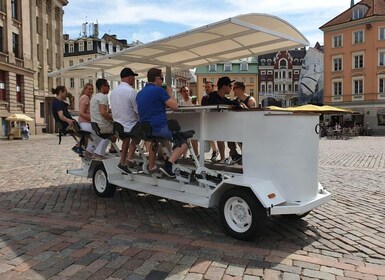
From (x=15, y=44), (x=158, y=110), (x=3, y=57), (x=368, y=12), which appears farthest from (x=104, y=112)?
(x=368, y=12)

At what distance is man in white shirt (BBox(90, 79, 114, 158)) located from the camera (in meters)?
7.32

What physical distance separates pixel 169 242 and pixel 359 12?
58.9 m

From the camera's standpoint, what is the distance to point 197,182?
605cm

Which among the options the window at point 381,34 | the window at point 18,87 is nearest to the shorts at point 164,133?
the window at point 18,87

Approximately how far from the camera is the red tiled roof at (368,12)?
5334cm

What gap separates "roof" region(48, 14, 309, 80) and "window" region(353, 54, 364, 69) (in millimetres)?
52309

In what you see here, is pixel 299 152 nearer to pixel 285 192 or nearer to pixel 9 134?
pixel 285 192

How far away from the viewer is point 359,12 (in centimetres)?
5528

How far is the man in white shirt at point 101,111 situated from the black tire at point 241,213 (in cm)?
320

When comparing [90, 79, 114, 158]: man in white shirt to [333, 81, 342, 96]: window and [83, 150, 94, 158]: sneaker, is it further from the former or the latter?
[333, 81, 342, 96]: window

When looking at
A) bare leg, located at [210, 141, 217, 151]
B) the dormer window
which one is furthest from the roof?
the dormer window

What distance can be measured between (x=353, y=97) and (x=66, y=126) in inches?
2119

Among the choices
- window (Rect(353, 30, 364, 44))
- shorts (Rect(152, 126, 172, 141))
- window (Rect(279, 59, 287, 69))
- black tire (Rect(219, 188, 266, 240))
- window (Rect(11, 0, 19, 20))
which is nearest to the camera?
black tire (Rect(219, 188, 266, 240))

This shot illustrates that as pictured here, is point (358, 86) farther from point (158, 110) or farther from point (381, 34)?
point (158, 110)
